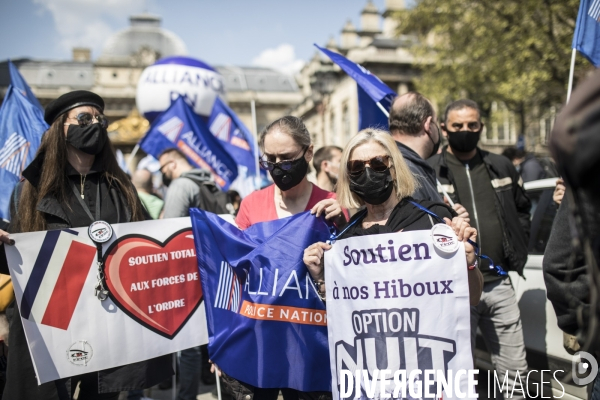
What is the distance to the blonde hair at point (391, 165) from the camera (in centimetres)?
249

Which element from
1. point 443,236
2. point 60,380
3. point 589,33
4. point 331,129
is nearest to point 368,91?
point 589,33

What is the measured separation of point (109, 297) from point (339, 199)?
1.46 m

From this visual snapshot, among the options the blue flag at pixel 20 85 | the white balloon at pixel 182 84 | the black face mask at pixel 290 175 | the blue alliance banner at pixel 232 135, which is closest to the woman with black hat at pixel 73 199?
the black face mask at pixel 290 175

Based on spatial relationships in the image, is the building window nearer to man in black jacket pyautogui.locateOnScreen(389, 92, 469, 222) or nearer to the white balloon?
the white balloon

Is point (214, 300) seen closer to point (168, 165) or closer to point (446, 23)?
point (168, 165)

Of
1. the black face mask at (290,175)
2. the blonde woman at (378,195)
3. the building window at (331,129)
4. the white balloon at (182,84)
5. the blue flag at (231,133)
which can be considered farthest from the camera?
the building window at (331,129)

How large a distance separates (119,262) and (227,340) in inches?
31.9

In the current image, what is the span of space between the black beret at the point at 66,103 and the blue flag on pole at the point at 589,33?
327cm

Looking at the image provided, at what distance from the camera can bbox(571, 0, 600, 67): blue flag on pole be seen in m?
3.74

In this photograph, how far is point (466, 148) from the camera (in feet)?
12.6

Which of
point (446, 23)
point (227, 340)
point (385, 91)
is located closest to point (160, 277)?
point (227, 340)

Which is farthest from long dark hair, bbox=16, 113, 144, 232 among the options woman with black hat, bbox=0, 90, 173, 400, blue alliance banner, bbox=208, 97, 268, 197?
blue alliance banner, bbox=208, 97, 268, 197

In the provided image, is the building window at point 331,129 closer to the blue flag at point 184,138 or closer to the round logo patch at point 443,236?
the blue flag at point 184,138

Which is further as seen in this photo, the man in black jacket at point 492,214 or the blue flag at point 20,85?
the blue flag at point 20,85
